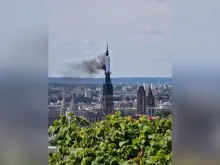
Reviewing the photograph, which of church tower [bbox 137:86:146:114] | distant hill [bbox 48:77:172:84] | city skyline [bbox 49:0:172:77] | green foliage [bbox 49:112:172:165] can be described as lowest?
green foliage [bbox 49:112:172:165]

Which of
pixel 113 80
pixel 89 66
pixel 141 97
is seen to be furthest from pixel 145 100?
pixel 89 66

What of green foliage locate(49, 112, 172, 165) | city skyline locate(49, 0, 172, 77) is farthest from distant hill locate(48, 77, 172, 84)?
green foliage locate(49, 112, 172, 165)

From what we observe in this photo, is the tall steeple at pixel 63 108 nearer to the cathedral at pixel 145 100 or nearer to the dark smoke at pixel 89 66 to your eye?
the dark smoke at pixel 89 66

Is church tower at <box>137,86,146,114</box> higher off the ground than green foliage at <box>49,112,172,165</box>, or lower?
higher

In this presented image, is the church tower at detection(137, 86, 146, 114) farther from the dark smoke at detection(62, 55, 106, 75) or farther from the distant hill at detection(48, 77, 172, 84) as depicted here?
the dark smoke at detection(62, 55, 106, 75)
